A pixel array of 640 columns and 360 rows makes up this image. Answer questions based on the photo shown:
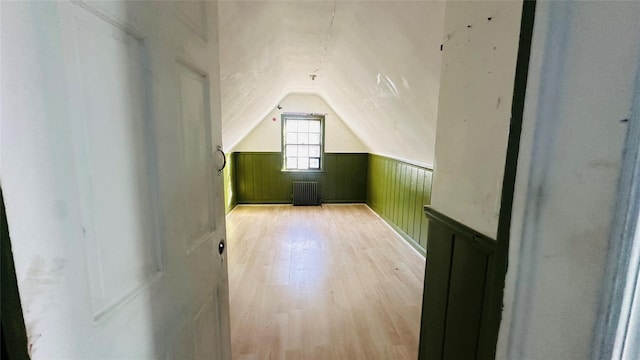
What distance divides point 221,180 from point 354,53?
181 centimetres

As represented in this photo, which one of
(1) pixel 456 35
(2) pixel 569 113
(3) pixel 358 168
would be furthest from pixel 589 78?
(3) pixel 358 168

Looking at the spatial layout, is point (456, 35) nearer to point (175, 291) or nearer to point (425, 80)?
point (425, 80)

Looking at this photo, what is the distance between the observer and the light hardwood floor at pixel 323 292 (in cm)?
180

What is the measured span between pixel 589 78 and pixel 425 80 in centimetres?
159

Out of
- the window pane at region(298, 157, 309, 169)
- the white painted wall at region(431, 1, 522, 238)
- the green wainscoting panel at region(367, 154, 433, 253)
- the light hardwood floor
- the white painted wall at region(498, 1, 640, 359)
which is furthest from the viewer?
the window pane at region(298, 157, 309, 169)

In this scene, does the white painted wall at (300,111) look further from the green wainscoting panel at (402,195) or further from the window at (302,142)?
the green wainscoting panel at (402,195)

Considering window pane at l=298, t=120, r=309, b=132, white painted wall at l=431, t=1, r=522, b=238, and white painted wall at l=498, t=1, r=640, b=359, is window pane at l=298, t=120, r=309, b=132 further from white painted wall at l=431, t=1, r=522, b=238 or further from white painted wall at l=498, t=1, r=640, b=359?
white painted wall at l=498, t=1, r=640, b=359

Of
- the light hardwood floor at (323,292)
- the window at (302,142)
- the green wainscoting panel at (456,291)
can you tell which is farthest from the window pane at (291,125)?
the green wainscoting panel at (456,291)

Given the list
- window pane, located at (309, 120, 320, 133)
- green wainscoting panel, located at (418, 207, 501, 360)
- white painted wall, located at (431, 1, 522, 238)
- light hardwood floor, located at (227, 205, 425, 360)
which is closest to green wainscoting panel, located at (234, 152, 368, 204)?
window pane, located at (309, 120, 320, 133)

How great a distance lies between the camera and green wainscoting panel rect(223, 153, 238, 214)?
4.77 meters

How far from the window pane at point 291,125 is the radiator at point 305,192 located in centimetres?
105

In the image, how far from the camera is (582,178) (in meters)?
0.32

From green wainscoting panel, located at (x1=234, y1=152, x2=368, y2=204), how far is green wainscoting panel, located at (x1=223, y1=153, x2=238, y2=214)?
115 mm

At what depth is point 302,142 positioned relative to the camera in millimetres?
5547
